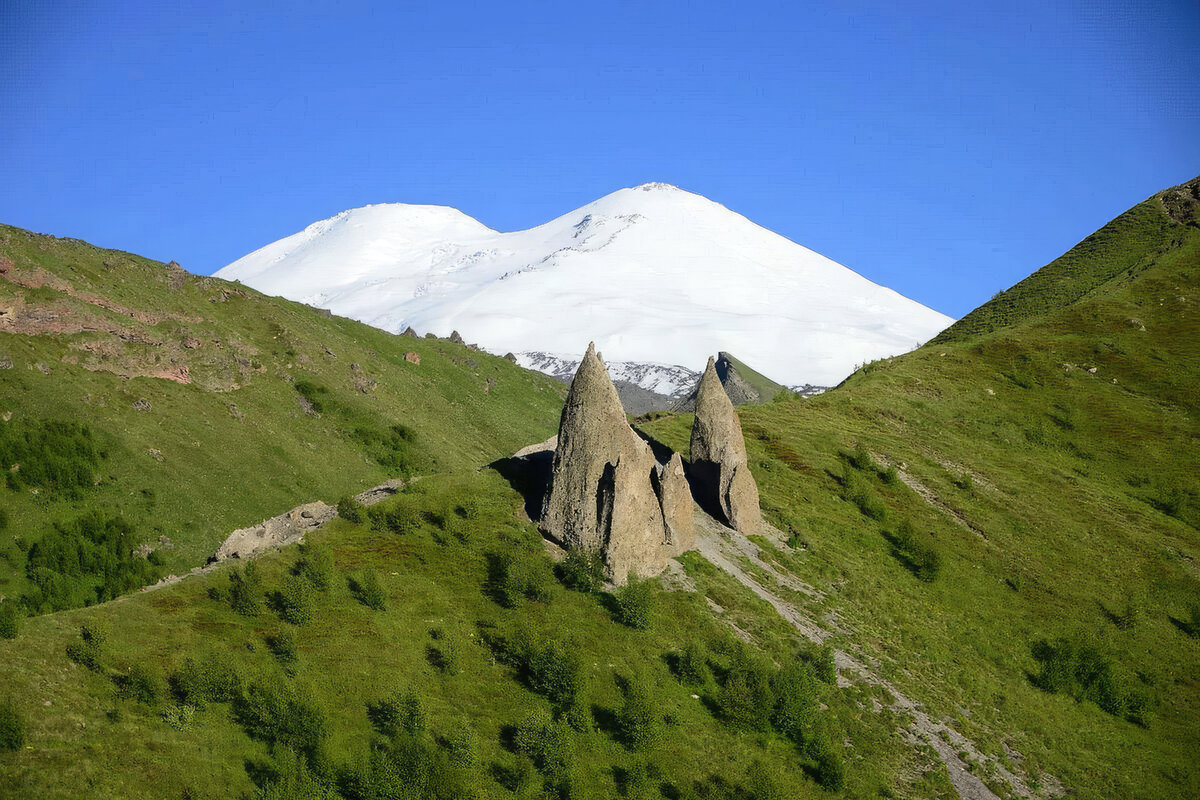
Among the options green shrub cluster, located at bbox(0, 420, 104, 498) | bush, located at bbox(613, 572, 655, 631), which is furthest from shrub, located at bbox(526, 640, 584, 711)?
green shrub cluster, located at bbox(0, 420, 104, 498)

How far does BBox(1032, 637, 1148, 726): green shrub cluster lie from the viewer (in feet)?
137

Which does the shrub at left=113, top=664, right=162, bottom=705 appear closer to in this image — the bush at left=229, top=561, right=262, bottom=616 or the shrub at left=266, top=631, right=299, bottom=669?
the shrub at left=266, top=631, right=299, bottom=669

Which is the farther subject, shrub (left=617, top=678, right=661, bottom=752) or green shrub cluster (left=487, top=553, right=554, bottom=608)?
green shrub cluster (left=487, top=553, right=554, bottom=608)

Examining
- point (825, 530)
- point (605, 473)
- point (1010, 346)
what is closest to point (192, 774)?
point (605, 473)

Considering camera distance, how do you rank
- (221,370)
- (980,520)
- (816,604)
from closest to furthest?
(816,604) < (980,520) < (221,370)

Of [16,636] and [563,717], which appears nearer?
[16,636]

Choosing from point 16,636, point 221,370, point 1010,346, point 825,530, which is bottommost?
point 16,636

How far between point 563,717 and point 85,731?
43.4 ft

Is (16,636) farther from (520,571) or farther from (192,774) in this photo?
(520,571)

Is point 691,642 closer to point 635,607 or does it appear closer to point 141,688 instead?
point 635,607

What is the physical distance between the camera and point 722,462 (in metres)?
46.9

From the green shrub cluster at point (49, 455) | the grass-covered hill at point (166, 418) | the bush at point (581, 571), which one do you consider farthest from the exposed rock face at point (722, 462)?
the green shrub cluster at point (49, 455)

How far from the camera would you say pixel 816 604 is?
4191 centimetres

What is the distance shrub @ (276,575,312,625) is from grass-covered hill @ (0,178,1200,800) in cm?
10
